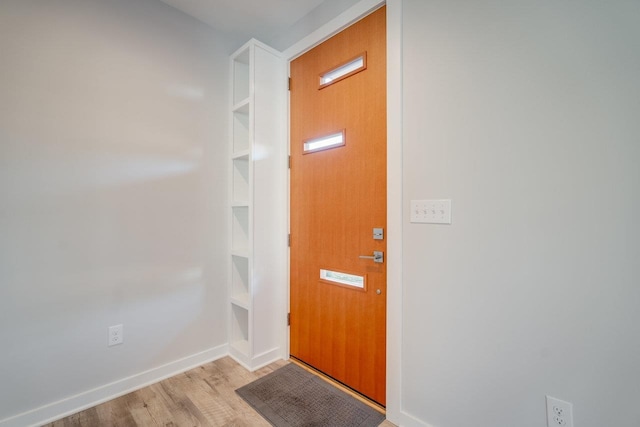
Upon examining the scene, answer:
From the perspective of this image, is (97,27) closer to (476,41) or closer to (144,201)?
Answer: (144,201)

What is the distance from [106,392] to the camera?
1724 mm

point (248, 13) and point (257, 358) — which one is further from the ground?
point (248, 13)

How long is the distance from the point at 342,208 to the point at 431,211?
630mm

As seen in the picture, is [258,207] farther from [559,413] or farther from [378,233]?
[559,413]

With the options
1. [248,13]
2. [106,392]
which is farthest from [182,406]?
[248,13]

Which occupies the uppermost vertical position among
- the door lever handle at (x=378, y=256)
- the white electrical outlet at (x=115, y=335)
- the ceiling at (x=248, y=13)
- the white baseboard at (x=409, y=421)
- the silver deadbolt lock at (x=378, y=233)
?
the ceiling at (x=248, y=13)

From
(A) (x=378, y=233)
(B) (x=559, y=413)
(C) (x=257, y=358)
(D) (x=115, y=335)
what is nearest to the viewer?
(B) (x=559, y=413)

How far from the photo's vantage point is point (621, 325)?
3.15 ft

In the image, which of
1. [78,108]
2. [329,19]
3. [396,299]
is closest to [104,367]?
[78,108]

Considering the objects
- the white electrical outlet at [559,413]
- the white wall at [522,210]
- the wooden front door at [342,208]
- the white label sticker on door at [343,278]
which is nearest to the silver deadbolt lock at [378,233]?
the wooden front door at [342,208]

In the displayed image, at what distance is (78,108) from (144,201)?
2.19 ft

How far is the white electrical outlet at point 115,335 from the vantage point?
69.1 inches

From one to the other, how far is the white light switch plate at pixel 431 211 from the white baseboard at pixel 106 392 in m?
1.98

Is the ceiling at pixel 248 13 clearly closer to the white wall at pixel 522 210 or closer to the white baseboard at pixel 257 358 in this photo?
the white wall at pixel 522 210
